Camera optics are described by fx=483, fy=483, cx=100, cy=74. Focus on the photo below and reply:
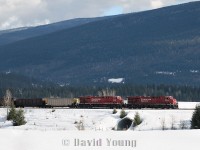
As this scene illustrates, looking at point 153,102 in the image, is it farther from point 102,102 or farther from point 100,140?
point 100,140

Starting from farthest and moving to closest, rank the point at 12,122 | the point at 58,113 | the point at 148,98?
the point at 148,98 < the point at 58,113 < the point at 12,122

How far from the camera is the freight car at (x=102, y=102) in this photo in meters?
95.2

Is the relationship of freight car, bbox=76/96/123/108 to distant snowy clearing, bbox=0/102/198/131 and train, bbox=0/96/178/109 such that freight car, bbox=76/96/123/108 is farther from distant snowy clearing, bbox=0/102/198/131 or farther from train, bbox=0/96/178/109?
distant snowy clearing, bbox=0/102/198/131

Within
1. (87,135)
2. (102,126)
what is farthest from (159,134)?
(102,126)

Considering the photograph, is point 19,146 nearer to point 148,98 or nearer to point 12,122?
point 12,122

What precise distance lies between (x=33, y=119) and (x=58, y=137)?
1833 inches

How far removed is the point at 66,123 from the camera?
64.9m

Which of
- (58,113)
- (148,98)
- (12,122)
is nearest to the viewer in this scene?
(12,122)

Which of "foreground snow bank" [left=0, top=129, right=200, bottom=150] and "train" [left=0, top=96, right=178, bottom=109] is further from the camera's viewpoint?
"train" [left=0, top=96, right=178, bottom=109]

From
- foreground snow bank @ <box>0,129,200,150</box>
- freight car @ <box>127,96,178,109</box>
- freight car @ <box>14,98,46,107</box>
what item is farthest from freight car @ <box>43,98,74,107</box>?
foreground snow bank @ <box>0,129,200,150</box>

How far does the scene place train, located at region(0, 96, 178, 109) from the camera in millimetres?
92562

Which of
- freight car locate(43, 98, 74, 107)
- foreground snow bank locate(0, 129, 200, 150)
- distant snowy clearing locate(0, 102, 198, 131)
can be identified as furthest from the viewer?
freight car locate(43, 98, 74, 107)

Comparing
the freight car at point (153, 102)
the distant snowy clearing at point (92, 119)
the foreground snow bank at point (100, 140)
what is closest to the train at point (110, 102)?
the freight car at point (153, 102)

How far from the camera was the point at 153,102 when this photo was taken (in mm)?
93375
